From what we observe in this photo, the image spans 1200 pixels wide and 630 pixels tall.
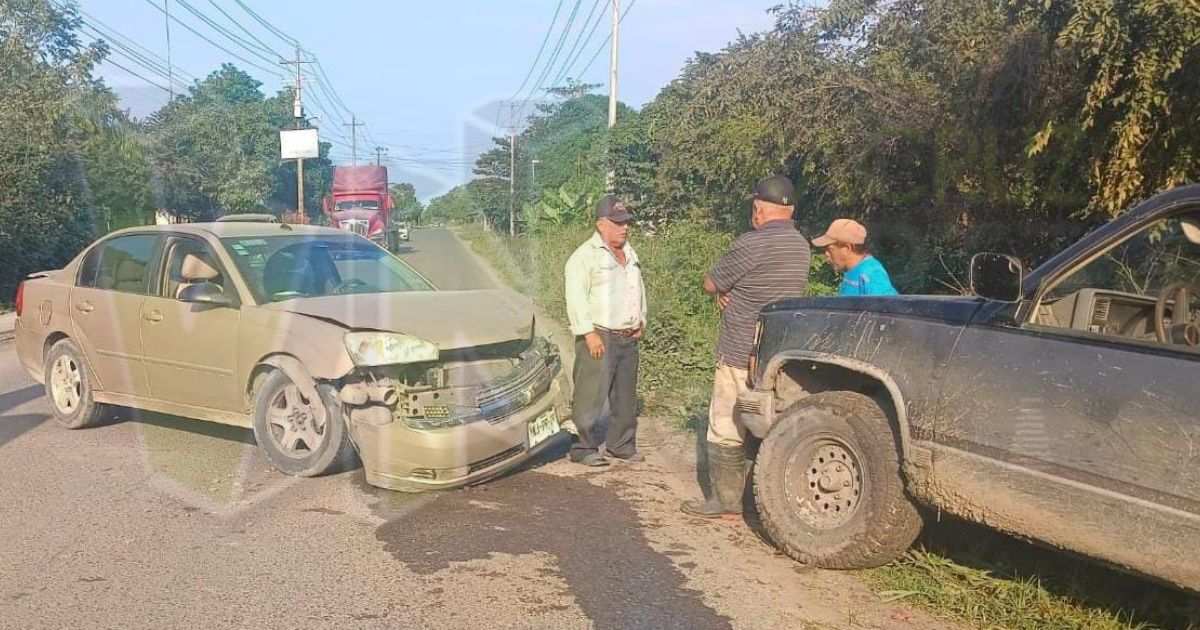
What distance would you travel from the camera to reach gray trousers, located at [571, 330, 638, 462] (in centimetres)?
636

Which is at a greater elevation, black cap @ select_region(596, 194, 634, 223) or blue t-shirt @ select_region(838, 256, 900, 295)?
black cap @ select_region(596, 194, 634, 223)

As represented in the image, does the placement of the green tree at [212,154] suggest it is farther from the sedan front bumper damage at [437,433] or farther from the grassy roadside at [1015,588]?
the grassy roadside at [1015,588]

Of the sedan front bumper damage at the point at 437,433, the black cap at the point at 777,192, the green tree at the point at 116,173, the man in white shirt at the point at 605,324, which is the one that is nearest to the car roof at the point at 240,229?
the sedan front bumper damage at the point at 437,433

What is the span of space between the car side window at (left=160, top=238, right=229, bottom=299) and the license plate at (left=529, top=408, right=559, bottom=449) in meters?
2.37

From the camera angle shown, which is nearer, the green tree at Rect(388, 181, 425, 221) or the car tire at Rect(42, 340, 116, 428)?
the car tire at Rect(42, 340, 116, 428)

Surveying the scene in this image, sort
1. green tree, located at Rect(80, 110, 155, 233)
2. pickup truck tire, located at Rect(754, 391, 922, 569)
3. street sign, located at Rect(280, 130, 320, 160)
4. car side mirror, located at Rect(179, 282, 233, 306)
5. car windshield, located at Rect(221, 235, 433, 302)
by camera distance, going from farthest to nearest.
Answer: street sign, located at Rect(280, 130, 320, 160), green tree, located at Rect(80, 110, 155, 233), car windshield, located at Rect(221, 235, 433, 302), car side mirror, located at Rect(179, 282, 233, 306), pickup truck tire, located at Rect(754, 391, 922, 569)

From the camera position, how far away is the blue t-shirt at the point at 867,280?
17.2 feet

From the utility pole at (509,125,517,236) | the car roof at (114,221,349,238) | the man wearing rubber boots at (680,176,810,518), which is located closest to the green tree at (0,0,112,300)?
the car roof at (114,221,349,238)

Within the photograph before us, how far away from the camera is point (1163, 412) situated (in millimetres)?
3221

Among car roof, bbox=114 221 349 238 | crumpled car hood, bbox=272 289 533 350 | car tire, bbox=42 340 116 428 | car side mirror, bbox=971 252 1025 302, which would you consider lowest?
car tire, bbox=42 340 116 428

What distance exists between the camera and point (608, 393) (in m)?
6.44

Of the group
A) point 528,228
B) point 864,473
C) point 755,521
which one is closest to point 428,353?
point 755,521

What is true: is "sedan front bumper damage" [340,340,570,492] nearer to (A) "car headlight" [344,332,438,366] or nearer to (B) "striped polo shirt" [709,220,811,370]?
(A) "car headlight" [344,332,438,366]

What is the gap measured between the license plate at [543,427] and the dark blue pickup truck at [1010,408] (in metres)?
1.48
